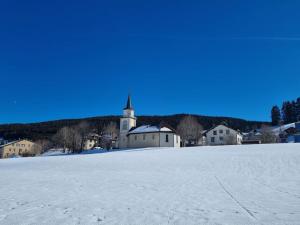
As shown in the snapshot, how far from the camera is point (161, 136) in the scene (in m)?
62.2

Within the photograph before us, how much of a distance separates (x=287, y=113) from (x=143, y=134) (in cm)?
9665

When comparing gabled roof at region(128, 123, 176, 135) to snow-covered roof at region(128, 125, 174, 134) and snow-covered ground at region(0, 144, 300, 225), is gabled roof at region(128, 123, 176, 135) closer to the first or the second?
snow-covered roof at region(128, 125, 174, 134)

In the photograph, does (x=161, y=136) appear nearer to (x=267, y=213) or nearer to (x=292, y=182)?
(x=292, y=182)

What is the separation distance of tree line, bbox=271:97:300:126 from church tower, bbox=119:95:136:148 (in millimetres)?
83060

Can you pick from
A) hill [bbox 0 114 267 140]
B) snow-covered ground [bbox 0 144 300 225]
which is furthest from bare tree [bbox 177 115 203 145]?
snow-covered ground [bbox 0 144 300 225]

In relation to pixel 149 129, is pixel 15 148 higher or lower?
lower

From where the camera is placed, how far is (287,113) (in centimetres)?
12938

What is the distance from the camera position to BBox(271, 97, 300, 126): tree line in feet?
405

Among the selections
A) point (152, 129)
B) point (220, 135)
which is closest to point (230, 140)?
point (220, 135)

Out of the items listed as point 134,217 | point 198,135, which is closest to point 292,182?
point 134,217

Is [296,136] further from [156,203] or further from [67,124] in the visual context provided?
[67,124]

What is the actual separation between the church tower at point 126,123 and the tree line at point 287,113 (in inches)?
3270

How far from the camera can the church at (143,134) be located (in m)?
62.2

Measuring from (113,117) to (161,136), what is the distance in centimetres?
9039
